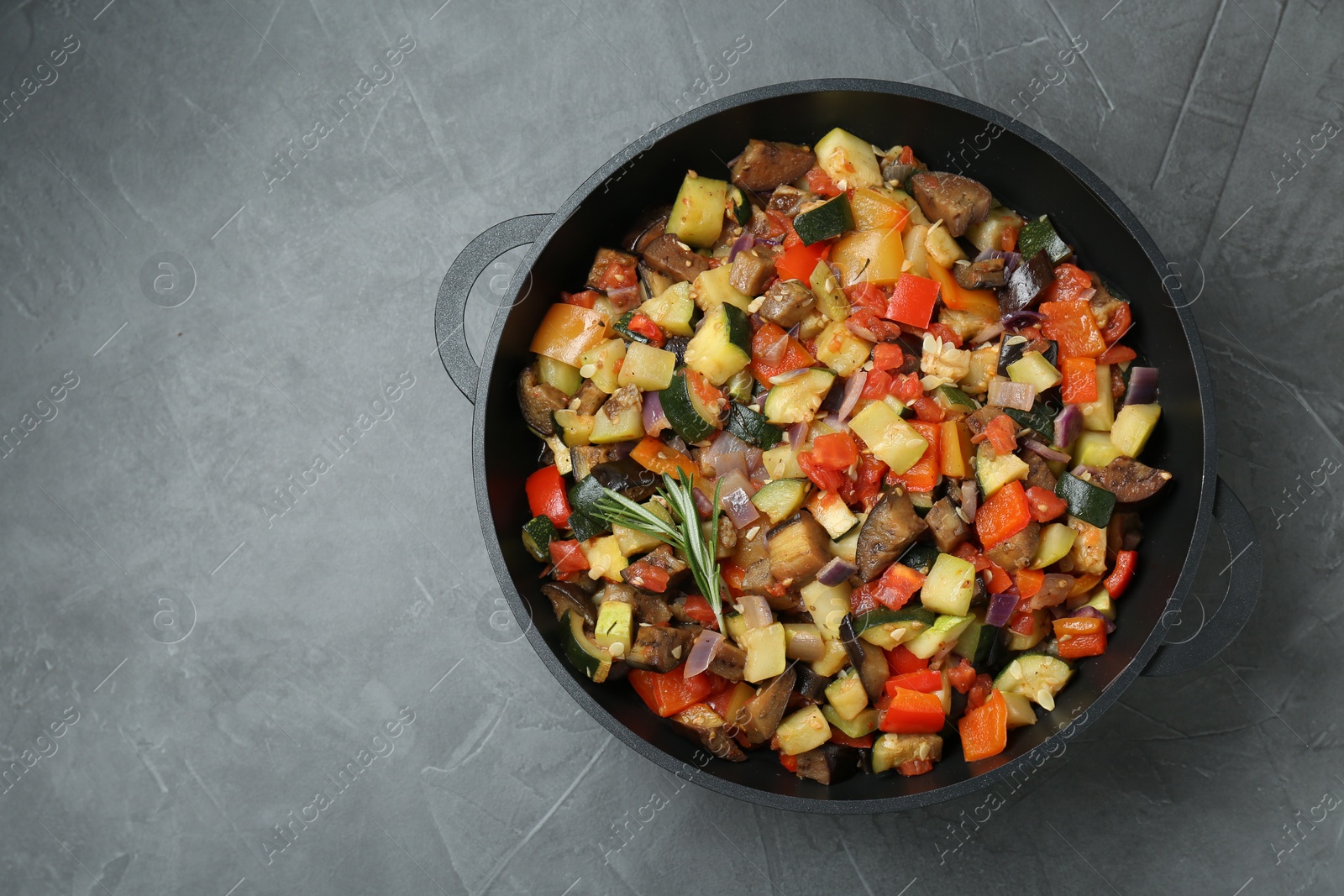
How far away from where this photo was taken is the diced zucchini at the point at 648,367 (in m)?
2.89

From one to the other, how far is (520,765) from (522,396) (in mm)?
1584

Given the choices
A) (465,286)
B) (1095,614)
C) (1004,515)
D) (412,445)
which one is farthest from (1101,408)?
(412,445)

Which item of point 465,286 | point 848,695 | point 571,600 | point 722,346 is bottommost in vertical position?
point 848,695

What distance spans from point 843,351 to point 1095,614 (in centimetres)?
126

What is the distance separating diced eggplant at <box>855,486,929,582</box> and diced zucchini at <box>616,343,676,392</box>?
0.81 metres

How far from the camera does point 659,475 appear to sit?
2.95m

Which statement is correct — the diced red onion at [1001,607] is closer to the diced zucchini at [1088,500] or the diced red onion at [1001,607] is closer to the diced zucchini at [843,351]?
the diced zucchini at [1088,500]

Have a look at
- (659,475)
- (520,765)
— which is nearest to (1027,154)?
(659,475)

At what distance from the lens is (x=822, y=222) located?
285 cm

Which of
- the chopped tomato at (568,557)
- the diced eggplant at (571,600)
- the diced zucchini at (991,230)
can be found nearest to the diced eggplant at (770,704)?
the diced eggplant at (571,600)

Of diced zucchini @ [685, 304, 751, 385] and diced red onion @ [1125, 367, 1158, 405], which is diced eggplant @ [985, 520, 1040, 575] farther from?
diced zucchini @ [685, 304, 751, 385]

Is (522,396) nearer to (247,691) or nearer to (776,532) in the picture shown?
(776,532)

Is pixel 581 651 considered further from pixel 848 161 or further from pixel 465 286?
pixel 848 161

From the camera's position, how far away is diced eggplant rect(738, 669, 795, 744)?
2.80 meters
